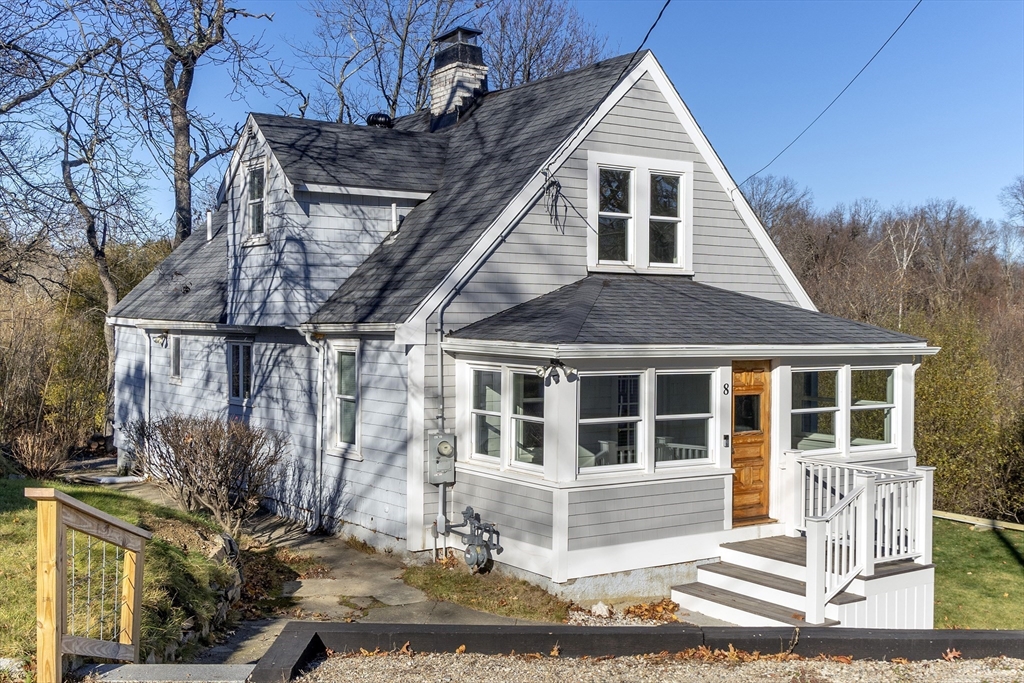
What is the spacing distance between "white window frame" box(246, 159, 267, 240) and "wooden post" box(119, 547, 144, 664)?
8360 mm

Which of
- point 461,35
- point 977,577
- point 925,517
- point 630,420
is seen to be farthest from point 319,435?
point 977,577

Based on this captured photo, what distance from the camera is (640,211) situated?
1355 cm

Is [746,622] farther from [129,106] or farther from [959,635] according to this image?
[129,106]

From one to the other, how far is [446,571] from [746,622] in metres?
3.71

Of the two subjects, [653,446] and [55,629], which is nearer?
[55,629]

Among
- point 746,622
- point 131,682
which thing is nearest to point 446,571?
point 746,622

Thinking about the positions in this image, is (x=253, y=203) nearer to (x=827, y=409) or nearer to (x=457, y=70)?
(x=457, y=70)

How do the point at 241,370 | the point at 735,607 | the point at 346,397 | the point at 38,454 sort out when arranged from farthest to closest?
1. the point at 241,370
2. the point at 38,454
3. the point at 346,397
4. the point at 735,607

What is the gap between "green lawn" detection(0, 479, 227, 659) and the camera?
278 inches

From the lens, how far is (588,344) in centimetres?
1041

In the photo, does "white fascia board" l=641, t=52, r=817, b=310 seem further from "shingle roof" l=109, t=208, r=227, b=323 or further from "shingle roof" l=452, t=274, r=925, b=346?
"shingle roof" l=109, t=208, r=227, b=323

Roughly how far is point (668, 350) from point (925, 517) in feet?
12.9

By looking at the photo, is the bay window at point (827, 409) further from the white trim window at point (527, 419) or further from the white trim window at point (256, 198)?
the white trim window at point (256, 198)

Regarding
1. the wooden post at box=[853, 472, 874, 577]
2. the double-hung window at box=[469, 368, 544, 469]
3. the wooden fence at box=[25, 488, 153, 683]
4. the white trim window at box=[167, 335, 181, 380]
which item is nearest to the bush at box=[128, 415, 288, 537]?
the double-hung window at box=[469, 368, 544, 469]
